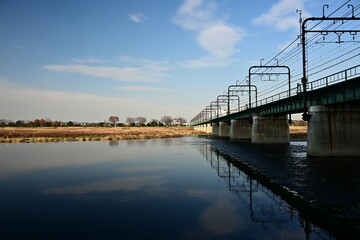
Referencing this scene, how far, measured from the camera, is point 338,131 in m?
26.5

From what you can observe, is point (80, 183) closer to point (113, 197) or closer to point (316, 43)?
point (113, 197)

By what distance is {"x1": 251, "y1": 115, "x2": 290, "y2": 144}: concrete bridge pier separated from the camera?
51.1 metres

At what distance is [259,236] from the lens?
8.91 meters

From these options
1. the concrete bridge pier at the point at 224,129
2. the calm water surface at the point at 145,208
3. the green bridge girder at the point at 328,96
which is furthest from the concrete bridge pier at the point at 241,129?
the calm water surface at the point at 145,208

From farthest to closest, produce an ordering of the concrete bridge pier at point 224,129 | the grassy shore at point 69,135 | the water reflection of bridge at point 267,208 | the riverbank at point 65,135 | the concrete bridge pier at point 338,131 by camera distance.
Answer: the concrete bridge pier at point 224,129 → the grassy shore at point 69,135 → the riverbank at point 65,135 → the concrete bridge pier at point 338,131 → the water reflection of bridge at point 267,208

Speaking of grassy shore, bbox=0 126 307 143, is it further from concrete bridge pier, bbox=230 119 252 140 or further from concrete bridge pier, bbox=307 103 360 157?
concrete bridge pier, bbox=307 103 360 157

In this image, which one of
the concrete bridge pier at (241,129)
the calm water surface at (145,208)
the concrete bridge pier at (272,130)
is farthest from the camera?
the concrete bridge pier at (241,129)

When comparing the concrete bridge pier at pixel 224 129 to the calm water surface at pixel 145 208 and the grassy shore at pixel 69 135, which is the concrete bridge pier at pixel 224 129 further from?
the calm water surface at pixel 145 208

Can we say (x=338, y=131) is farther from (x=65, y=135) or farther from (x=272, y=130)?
(x=65, y=135)

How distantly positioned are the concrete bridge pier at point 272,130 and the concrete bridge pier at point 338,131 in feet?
77.8

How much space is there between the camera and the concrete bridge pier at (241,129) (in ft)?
238

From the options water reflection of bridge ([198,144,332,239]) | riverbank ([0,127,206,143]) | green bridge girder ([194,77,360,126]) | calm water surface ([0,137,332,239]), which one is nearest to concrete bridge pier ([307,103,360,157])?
green bridge girder ([194,77,360,126])

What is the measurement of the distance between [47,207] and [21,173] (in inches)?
474

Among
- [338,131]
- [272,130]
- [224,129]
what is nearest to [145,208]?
[338,131]
